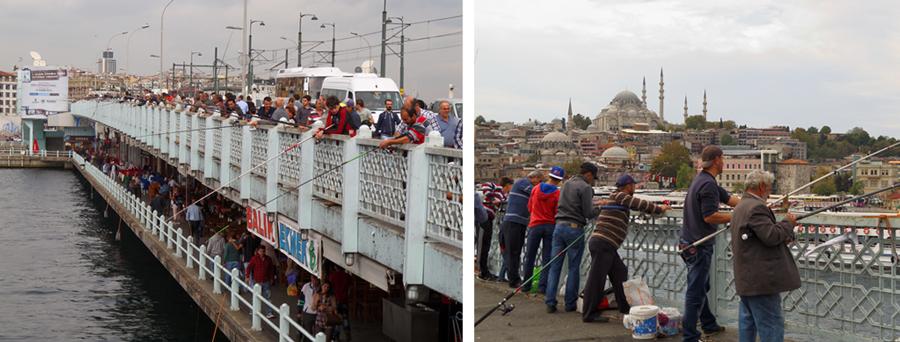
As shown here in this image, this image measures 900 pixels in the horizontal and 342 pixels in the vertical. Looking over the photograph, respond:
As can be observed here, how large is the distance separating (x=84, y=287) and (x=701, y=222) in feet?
72.3

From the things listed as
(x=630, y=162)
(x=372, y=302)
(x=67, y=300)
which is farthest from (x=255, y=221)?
(x=67, y=300)

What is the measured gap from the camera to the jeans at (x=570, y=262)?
654 centimetres

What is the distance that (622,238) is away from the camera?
6039mm

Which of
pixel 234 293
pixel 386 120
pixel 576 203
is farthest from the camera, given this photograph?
pixel 234 293

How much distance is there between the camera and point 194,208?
1941 cm

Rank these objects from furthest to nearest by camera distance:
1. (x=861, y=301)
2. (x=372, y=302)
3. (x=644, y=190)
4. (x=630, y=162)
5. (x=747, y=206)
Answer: (x=372, y=302) < (x=644, y=190) < (x=630, y=162) < (x=861, y=301) < (x=747, y=206)

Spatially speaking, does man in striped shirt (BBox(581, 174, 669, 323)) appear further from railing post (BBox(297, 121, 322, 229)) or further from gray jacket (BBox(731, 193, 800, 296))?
railing post (BBox(297, 121, 322, 229))

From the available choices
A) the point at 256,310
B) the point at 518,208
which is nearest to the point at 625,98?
the point at 518,208

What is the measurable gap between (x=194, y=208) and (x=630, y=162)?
15.1 m

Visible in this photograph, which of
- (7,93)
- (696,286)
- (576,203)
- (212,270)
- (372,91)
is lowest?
(212,270)

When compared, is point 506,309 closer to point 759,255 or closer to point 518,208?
point 759,255

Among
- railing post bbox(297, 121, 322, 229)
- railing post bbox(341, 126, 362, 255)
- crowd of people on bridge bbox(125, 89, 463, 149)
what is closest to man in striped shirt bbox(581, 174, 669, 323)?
crowd of people on bridge bbox(125, 89, 463, 149)

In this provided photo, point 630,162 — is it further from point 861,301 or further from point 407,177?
point 407,177

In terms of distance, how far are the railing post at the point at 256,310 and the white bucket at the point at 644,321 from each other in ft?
20.3
